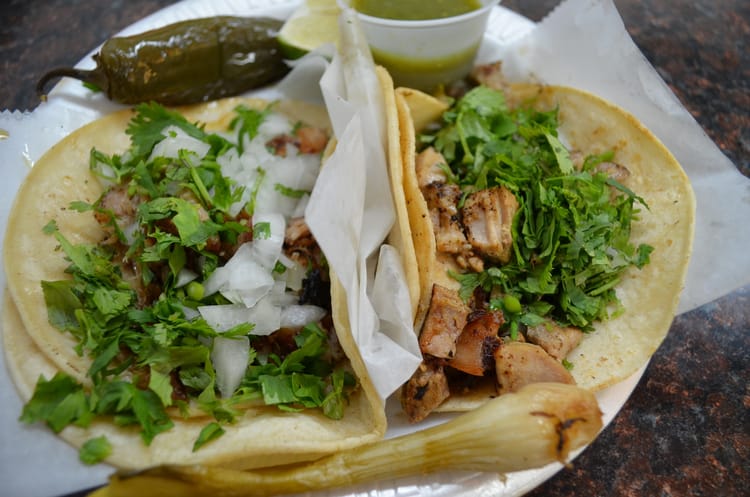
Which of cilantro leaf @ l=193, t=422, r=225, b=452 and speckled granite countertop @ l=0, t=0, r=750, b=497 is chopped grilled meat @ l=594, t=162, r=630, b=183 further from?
cilantro leaf @ l=193, t=422, r=225, b=452

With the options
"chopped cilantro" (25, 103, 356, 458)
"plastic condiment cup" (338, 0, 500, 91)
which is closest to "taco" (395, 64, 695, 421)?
"plastic condiment cup" (338, 0, 500, 91)

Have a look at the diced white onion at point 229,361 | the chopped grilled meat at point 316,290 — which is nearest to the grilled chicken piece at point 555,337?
the chopped grilled meat at point 316,290

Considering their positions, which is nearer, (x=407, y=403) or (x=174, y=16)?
(x=407, y=403)

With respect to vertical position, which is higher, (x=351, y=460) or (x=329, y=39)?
(x=329, y=39)

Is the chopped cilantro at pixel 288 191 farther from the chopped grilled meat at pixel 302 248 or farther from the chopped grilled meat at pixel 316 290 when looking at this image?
the chopped grilled meat at pixel 316 290

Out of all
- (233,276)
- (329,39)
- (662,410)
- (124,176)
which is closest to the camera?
(233,276)

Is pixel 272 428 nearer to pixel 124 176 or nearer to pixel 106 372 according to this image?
pixel 106 372

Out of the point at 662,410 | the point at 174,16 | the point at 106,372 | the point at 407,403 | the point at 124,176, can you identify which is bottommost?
the point at 662,410

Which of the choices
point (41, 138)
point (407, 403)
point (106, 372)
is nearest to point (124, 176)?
point (41, 138)
